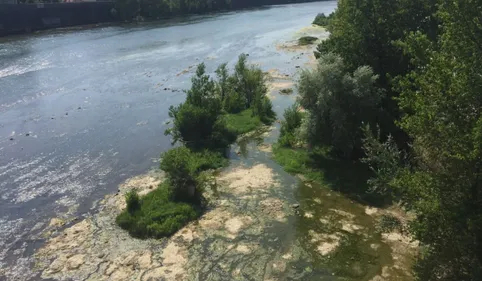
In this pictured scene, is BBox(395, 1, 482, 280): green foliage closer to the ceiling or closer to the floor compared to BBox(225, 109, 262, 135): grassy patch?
closer to the ceiling

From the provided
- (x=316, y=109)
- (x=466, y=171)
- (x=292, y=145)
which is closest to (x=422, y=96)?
(x=466, y=171)

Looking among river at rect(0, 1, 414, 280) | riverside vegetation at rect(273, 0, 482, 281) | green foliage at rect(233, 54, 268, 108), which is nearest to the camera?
riverside vegetation at rect(273, 0, 482, 281)

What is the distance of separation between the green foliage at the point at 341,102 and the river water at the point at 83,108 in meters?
→ 10.7

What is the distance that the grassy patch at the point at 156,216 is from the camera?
18.3 m

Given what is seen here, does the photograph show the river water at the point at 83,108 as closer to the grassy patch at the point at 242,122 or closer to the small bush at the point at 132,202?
the small bush at the point at 132,202

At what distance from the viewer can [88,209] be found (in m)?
20.8

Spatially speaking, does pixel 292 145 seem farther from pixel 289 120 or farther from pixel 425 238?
pixel 425 238

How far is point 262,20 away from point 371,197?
8707cm

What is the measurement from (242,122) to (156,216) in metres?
14.1

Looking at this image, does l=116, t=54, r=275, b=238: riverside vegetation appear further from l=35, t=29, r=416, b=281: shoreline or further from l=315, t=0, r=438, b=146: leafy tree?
l=315, t=0, r=438, b=146: leafy tree

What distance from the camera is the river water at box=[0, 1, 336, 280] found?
71.5 ft

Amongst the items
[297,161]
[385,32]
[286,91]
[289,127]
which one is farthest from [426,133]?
[286,91]

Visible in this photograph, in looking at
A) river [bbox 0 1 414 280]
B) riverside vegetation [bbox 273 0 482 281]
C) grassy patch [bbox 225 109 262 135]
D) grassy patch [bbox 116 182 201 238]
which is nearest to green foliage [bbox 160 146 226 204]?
grassy patch [bbox 116 182 201 238]

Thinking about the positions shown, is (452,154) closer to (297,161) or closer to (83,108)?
(297,161)
